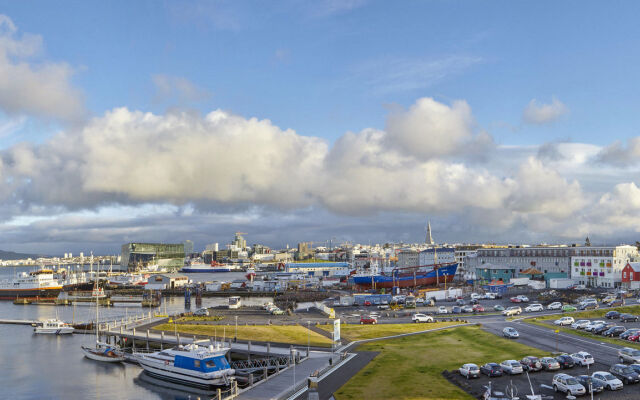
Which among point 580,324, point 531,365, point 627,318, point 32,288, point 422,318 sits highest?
point 531,365

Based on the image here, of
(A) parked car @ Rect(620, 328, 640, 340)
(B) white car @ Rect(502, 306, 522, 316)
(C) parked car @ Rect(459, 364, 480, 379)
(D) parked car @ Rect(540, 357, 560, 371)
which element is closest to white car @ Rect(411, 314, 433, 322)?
(B) white car @ Rect(502, 306, 522, 316)

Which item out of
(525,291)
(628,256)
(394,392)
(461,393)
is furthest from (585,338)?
(628,256)

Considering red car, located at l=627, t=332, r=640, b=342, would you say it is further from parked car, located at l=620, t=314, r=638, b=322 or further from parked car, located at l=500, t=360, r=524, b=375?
parked car, located at l=500, t=360, r=524, b=375

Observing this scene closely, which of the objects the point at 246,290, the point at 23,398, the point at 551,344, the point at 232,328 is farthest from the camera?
the point at 246,290

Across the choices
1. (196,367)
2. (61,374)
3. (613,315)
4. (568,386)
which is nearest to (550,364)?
(568,386)

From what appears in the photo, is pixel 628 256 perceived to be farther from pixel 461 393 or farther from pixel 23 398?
pixel 23 398

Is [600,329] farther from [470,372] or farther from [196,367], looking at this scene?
[196,367]
